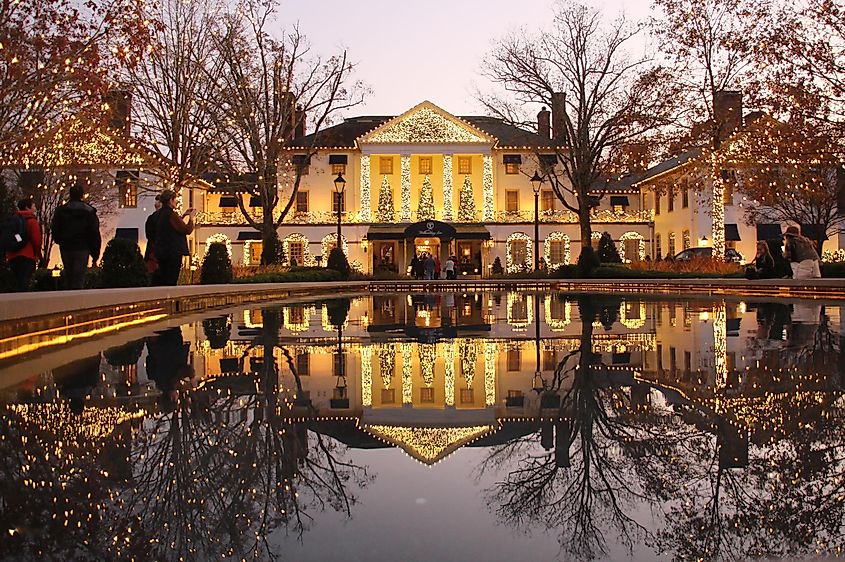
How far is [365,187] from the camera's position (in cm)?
5369

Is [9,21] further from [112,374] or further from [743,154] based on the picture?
[743,154]

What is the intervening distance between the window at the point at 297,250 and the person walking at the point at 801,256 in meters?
38.0

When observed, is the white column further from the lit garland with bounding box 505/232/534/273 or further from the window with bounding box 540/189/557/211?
the window with bounding box 540/189/557/211

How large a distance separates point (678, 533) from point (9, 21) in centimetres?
1640

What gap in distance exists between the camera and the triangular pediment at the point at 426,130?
173ft

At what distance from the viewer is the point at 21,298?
763cm

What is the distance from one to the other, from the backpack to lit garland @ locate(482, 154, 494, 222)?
4393 centimetres

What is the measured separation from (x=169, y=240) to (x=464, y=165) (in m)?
43.3

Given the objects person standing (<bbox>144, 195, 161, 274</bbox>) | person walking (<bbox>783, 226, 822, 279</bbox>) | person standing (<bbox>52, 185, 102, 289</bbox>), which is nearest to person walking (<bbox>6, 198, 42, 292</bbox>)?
person standing (<bbox>52, 185, 102, 289</bbox>)

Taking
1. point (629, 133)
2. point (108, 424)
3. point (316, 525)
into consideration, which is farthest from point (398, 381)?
point (629, 133)

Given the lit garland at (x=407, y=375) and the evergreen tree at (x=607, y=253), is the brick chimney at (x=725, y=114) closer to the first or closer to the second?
the evergreen tree at (x=607, y=253)

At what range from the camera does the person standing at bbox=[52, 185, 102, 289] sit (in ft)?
36.1

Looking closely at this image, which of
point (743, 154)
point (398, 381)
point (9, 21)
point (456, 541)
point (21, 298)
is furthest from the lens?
point (743, 154)

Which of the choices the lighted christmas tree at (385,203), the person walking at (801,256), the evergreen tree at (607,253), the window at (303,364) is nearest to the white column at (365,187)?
the lighted christmas tree at (385,203)
